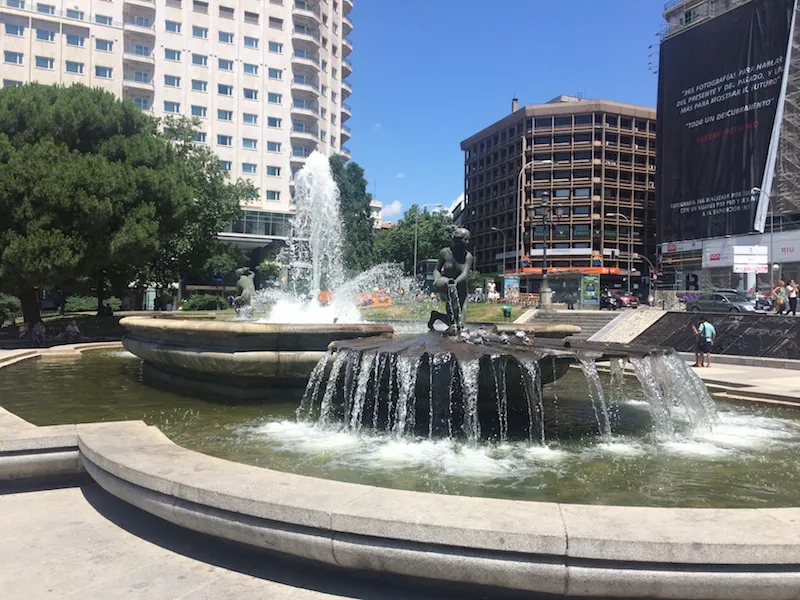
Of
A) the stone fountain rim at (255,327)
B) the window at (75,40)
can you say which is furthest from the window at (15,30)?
the stone fountain rim at (255,327)

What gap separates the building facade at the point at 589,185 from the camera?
2697 inches

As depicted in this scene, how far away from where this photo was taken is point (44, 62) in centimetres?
5100

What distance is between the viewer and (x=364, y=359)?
23.9 ft

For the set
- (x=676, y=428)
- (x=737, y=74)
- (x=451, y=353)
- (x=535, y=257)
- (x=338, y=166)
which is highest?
(x=737, y=74)

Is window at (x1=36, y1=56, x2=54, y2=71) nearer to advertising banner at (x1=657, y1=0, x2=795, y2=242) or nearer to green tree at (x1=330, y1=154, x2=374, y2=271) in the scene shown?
green tree at (x1=330, y1=154, x2=374, y2=271)

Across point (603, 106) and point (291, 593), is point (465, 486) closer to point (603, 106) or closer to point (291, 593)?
point (291, 593)

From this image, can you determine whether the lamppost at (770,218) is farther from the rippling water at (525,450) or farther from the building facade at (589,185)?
the rippling water at (525,450)

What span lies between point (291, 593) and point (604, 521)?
175 cm

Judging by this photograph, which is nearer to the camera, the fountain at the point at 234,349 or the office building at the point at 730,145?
the fountain at the point at 234,349

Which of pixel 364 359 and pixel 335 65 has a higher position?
pixel 335 65

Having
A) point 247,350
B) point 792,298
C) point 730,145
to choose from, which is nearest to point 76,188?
point 247,350

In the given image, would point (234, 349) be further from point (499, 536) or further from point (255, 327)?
point (499, 536)

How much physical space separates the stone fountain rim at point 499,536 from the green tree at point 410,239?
67.9m

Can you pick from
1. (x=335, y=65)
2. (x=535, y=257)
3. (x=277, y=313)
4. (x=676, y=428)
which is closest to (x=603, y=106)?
(x=535, y=257)
